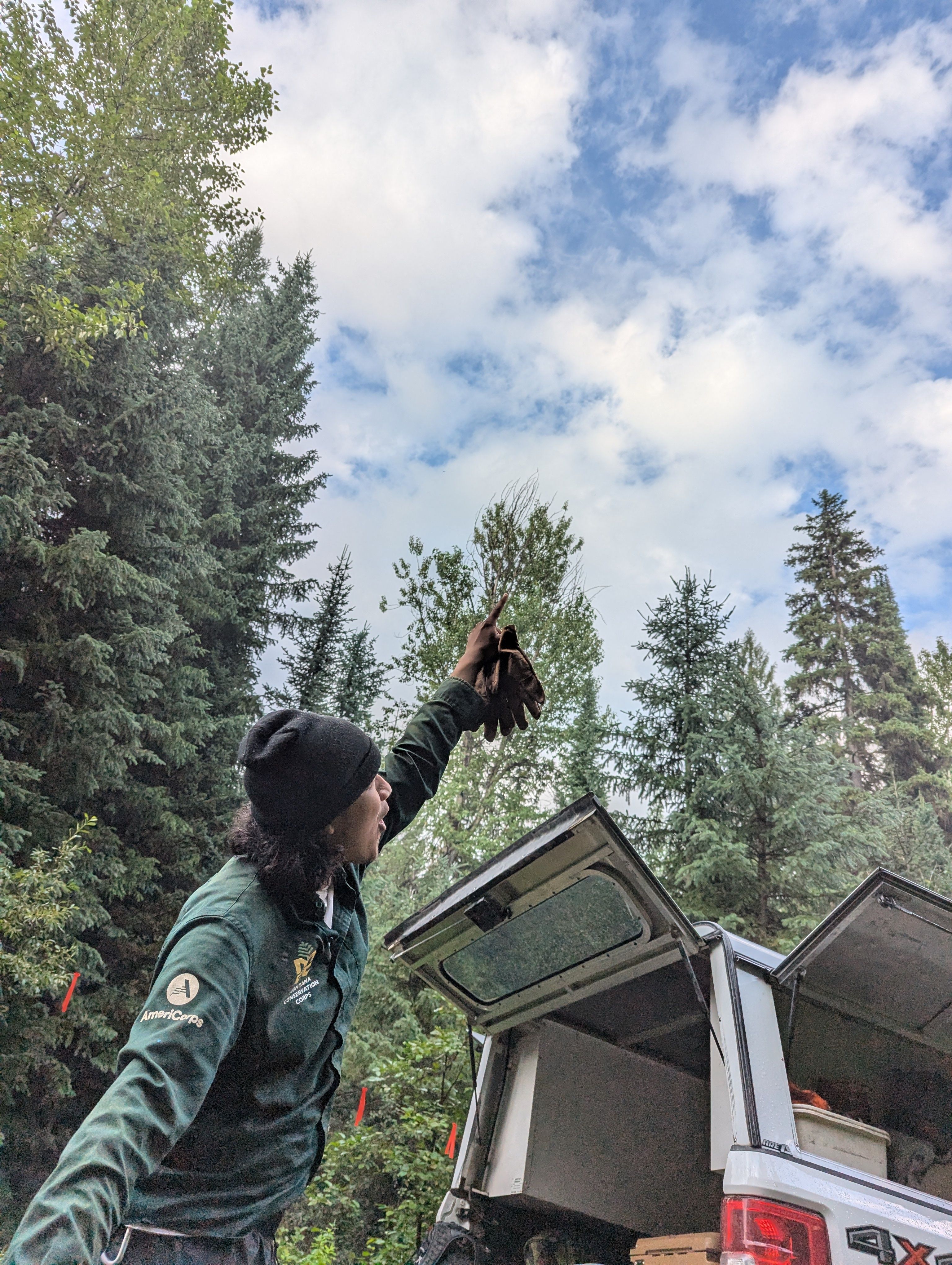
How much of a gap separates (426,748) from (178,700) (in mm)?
12470

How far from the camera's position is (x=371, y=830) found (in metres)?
1.59

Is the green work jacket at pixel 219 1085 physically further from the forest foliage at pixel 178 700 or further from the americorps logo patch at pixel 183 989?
the forest foliage at pixel 178 700

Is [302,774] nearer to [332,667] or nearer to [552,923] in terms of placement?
[552,923]

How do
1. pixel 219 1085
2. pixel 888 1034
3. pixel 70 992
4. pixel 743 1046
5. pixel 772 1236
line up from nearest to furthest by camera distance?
pixel 219 1085, pixel 772 1236, pixel 743 1046, pixel 888 1034, pixel 70 992

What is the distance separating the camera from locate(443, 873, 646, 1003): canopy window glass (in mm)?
2854

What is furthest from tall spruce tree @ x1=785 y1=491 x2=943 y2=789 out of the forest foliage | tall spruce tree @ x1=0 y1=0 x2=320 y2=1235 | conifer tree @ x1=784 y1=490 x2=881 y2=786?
tall spruce tree @ x1=0 y1=0 x2=320 y2=1235

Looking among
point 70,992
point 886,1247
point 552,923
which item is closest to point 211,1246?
point 886,1247

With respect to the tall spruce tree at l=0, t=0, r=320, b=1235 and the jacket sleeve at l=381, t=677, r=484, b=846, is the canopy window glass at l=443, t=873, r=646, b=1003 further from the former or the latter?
the tall spruce tree at l=0, t=0, r=320, b=1235

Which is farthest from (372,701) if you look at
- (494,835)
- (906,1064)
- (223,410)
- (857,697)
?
→ (857,697)

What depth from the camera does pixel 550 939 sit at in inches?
120

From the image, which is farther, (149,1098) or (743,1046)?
(743,1046)

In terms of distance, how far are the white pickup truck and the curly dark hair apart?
1.24 metres

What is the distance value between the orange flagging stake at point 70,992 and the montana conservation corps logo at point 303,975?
29.9 feet

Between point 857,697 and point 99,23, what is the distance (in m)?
26.7
